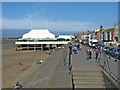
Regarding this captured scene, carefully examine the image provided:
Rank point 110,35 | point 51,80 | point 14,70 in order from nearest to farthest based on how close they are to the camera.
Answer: point 51,80 → point 14,70 → point 110,35

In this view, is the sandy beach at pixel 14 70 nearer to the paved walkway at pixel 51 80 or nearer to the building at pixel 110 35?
the paved walkway at pixel 51 80

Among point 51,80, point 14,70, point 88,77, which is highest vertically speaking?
point 88,77

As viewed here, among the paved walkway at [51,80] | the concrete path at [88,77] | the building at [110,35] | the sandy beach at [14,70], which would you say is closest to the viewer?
the concrete path at [88,77]

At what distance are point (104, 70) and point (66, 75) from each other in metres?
3.93

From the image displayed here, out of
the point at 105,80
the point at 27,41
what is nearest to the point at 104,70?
the point at 105,80

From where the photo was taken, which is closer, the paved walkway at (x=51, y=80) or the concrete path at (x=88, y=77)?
the concrete path at (x=88, y=77)

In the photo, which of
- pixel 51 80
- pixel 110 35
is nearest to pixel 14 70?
pixel 51 80

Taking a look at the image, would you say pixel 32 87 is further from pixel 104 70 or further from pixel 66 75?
pixel 104 70

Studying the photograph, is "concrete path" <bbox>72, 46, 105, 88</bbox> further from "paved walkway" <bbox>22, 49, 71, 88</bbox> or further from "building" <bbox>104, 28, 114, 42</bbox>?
"building" <bbox>104, 28, 114, 42</bbox>

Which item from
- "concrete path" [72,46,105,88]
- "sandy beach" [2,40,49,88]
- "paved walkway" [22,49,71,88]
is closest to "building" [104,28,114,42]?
"sandy beach" [2,40,49,88]

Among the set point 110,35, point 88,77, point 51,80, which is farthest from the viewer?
point 110,35

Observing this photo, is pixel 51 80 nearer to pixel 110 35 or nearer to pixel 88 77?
pixel 88 77

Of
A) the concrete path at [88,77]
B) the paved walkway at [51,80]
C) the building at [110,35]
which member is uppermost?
the building at [110,35]

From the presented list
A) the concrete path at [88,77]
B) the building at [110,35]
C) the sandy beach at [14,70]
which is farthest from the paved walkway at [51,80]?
the building at [110,35]
